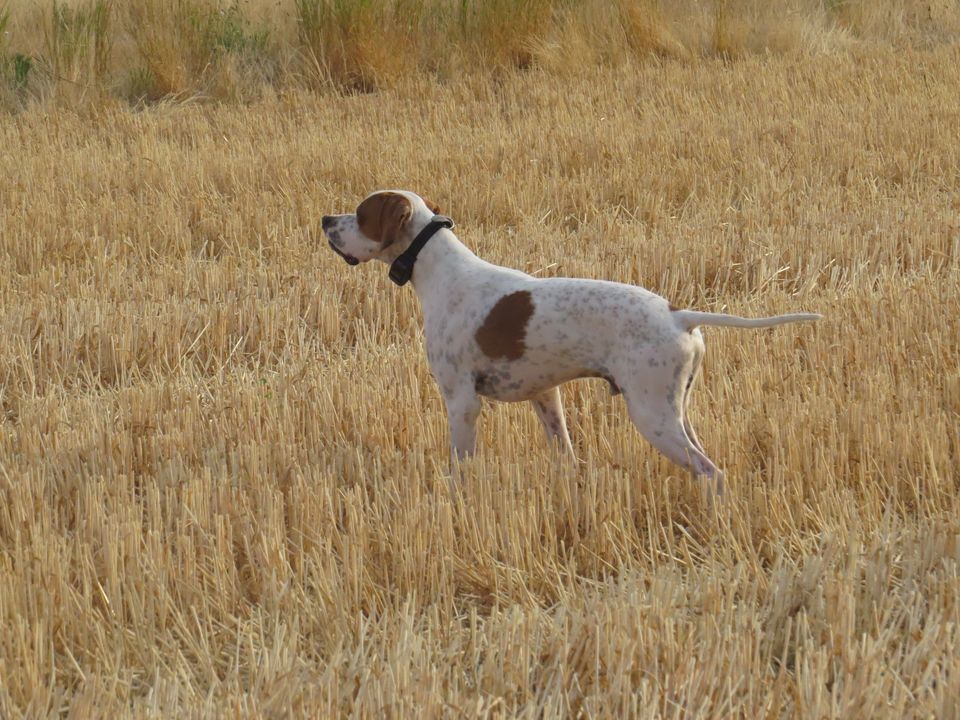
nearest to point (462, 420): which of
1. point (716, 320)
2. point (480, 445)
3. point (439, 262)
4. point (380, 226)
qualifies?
point (480, 445)

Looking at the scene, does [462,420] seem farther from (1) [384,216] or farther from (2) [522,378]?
(1) [384,216]

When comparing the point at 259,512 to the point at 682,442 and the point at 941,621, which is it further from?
the point at 941,621

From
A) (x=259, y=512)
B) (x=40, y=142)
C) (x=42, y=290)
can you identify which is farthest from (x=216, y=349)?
(x=40, y=142)

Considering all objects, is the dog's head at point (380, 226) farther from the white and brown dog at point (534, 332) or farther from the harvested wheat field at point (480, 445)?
the harvested wheat field at point (480, 445)

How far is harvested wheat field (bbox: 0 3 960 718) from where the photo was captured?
317cm

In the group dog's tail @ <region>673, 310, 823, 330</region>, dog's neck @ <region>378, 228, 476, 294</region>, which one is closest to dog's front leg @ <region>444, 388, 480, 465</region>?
dog's neck @ <region>378, 228, 476, 294</region>

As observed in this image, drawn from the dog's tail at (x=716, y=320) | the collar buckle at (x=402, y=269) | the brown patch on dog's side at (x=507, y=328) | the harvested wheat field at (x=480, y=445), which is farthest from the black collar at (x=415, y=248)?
the dog's tail at (x=716, y=320)

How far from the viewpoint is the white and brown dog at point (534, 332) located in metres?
4.03

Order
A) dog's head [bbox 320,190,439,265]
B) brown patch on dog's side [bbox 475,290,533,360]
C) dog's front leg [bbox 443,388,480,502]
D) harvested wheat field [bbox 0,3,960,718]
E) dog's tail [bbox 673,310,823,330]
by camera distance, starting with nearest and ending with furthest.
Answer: harvested wheat field [bbox 0,3,960,718], dog's tail [bbox 673,310,823,330], brown patch on dog's side [bbox 475,290,533,360], dog's front leg [bbox 443,388,480,502], dog's head [bbox 320,190,439,265]

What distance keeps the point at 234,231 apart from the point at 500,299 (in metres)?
4.22

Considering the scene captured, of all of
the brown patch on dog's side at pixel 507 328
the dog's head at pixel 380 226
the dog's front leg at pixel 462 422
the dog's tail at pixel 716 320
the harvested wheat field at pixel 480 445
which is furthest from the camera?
the dog's head at pixel 380 226

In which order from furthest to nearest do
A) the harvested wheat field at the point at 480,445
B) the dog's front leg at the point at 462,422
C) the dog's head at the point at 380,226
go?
the dog's head at the point at 380,226 → the dog's front leg at the point at 462,422 → the harvested wheat field at the point at 480,445

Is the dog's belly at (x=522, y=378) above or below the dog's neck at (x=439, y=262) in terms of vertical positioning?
below

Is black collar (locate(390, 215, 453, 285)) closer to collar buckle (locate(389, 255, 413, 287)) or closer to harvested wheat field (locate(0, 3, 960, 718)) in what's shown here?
collar buckle (locate(389, 255, 413, 287))
